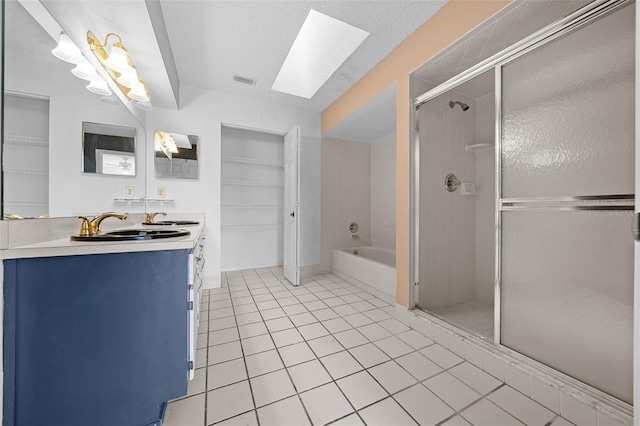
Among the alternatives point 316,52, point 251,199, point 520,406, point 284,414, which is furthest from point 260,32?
point 520,406

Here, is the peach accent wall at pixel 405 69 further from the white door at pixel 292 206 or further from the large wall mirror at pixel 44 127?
the large wall mirror at pixel 44 127

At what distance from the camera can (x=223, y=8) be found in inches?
68.8

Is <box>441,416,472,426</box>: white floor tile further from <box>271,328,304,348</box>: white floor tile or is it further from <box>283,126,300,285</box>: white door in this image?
<box>283,126,300,285</box>: white door

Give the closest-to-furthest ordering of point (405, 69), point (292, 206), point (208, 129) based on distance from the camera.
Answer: point (405, 69) → point (208, 129) → point (292, 206)

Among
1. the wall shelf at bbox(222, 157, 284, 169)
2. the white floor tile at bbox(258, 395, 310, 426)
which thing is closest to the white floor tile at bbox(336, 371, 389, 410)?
the white floor tile at bbox(258, 395, 310, 426)

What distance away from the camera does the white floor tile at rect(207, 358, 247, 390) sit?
1.34m

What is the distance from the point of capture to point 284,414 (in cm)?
112

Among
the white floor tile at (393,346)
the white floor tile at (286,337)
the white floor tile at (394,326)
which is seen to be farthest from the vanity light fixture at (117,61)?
the white floor tile at (394,326)

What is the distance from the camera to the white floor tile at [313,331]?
1815 mm

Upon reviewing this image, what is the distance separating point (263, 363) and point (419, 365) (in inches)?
40.6

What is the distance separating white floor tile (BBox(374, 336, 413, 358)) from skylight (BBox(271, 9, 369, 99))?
257 cm

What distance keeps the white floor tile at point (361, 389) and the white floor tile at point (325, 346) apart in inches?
10.7

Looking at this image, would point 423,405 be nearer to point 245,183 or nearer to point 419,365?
point 419,365

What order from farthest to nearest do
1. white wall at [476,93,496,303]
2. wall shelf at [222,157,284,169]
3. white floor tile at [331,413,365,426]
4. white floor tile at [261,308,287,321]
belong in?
wall shelf at [222,157,284,169] < white wall at [476,93,496,303] < white floor tile at [261,308,287,321] < white floor tile at [331,413,365,426]
